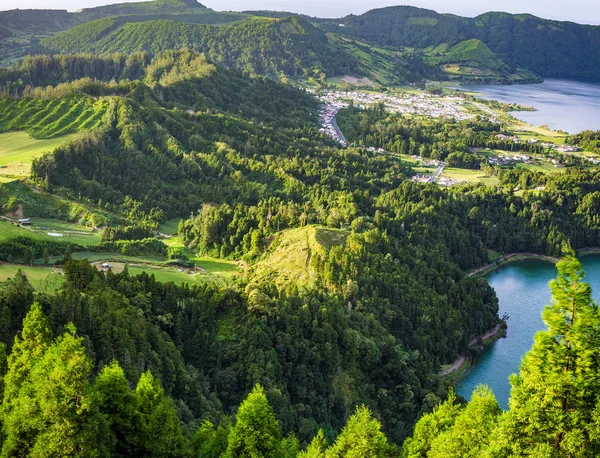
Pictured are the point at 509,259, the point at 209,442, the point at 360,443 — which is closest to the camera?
the point at 360,443

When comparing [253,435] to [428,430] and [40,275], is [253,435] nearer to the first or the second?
[428,430]

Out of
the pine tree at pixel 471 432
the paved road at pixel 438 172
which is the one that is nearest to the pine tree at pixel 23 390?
the pine tree at pixel 471 432

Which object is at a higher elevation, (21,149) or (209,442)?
(21,149)

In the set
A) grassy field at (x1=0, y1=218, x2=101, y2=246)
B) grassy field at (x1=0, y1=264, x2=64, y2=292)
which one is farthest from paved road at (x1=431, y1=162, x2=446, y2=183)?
grassy field at (x1=0, y1=264, x2=64, y2=292)

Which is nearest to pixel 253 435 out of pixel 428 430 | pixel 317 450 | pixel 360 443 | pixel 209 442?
pixel 317 450

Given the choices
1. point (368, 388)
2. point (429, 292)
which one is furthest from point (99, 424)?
point (429, 292)

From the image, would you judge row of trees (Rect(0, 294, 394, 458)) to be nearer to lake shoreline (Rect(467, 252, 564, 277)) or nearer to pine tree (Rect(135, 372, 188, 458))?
pine tree (Rect(135, 372, 188, 458))

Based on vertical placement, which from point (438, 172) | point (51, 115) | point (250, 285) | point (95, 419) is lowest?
point (250, 285)
